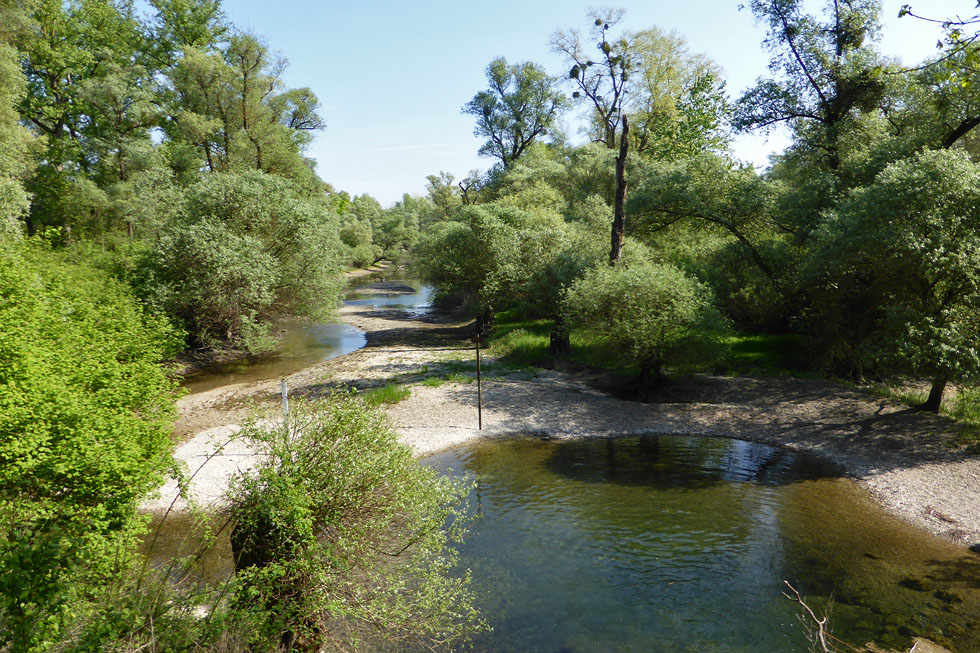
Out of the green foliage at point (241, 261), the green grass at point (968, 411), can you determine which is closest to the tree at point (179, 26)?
the green foliage at point (241, 261)

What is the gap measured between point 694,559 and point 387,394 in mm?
14942

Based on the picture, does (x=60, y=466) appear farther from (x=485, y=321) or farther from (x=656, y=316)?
(x=485, y=321)

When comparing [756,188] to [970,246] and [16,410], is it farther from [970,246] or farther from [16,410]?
[16,410]

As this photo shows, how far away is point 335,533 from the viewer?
832 cm

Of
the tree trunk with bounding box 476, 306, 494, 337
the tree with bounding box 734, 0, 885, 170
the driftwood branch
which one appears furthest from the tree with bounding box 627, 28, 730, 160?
the driftwood branch

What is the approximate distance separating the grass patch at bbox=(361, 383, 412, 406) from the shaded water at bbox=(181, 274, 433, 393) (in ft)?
23.8

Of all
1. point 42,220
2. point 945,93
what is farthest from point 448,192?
point 945,93

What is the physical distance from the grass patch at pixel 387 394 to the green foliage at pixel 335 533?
13401 millimetres

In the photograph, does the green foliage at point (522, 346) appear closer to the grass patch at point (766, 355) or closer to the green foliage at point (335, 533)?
the grass patch at point (766, 355)

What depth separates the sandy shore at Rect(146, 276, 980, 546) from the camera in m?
15.4

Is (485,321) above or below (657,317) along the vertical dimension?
below

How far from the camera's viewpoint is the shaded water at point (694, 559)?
10.0m

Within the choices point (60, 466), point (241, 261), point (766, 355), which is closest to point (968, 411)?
point (766, 355)

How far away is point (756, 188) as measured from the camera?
1105 inches
